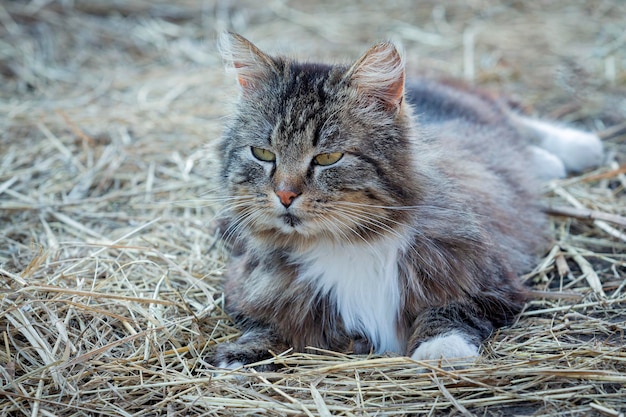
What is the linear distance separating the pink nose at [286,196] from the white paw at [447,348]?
0.85 meters

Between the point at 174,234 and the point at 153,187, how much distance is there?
683 millimetres

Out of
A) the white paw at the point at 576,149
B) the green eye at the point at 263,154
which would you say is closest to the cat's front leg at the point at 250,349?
the green eye at the point at 263,154

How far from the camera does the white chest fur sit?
3.18 m

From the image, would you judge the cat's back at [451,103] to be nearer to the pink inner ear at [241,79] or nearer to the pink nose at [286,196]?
the pink inner ear at [241,79]

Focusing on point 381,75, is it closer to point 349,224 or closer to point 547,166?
point 349,224

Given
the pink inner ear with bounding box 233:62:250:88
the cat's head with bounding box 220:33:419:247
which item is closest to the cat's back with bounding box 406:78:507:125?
the cat's head with bounding box 220:33:419:247

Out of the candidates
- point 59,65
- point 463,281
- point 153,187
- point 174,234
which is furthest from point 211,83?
point 463,281

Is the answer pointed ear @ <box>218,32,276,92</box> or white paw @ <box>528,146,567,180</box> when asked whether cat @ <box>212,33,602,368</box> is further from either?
white paw @ <box>528,146,567,180</box>

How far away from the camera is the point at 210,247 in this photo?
4059mm

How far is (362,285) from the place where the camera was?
10.5 ft

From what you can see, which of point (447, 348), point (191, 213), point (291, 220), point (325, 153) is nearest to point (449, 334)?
point (447, 348)

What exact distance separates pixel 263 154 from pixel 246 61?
20.1 inches

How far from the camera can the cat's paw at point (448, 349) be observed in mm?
2918

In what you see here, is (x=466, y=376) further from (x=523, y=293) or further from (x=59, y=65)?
(x=59, y=65)
